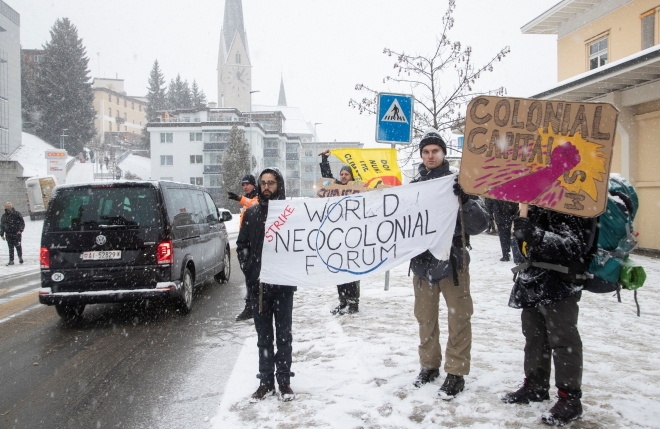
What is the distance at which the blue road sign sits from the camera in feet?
25.7

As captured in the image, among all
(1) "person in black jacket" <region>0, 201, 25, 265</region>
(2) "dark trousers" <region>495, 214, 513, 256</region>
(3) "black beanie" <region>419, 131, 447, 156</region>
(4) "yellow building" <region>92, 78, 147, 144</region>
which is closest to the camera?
(3) "black beanie" <region>419, 131, 447, 156</region>

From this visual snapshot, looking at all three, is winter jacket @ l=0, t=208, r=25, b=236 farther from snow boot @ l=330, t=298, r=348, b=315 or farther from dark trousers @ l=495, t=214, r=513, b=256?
dark trousers @ l=495, t=214, r=513, b=256

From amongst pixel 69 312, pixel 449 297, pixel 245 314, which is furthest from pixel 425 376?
pixel 69 312

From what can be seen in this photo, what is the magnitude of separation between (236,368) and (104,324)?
3083mm

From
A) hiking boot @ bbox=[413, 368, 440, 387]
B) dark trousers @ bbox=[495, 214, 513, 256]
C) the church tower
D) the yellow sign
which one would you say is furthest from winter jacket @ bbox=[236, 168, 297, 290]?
the church tower

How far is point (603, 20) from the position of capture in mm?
16875

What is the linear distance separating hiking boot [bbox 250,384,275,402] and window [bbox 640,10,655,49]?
52.7 feet

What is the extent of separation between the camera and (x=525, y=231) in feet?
11.0

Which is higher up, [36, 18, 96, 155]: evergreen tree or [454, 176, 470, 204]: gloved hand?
[36, 18, 96, 155]: evergreen tree

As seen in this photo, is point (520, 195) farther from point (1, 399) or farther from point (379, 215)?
point (1, 399)

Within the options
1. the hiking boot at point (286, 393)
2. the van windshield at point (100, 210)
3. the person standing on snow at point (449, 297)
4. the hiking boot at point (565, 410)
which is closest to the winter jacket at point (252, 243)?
the hiking boot at point (286, 393)

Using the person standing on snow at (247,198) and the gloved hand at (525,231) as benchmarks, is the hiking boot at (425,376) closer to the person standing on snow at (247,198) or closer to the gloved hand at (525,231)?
the gloved hand at (525,231)

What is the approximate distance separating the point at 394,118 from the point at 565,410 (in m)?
5.43

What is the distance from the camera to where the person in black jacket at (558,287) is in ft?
10.8
